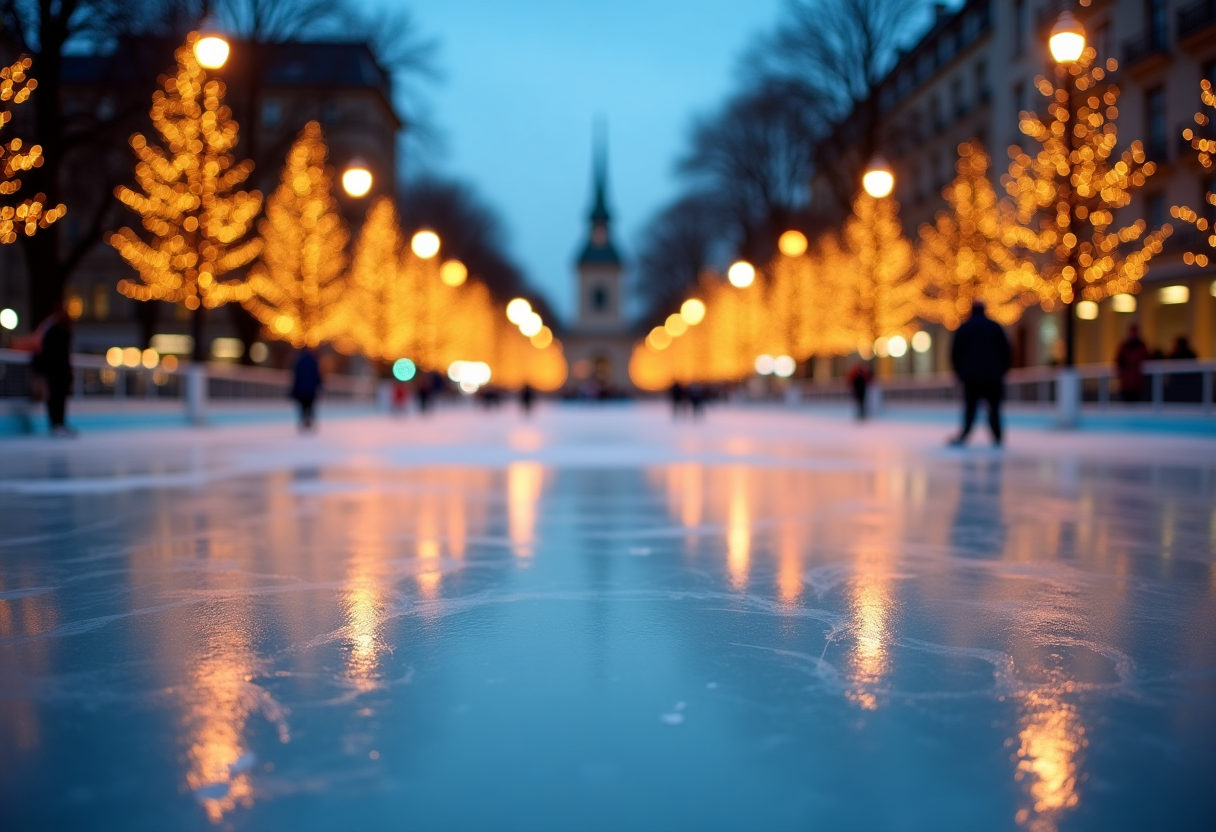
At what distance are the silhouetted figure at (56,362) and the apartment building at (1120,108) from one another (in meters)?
19.4

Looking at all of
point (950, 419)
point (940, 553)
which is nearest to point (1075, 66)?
point (950, 419)

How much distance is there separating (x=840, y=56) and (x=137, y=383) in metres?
25.1

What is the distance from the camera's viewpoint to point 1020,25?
39.2 m

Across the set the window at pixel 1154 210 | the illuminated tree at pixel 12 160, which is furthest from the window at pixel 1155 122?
the illuminated tree at pixel 12 160

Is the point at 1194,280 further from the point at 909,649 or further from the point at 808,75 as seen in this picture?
the point at 909,649

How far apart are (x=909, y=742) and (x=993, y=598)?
184 centimetres

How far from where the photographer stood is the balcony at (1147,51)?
28516 millimetres

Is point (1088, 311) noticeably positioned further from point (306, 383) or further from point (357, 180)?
point (357, 180)

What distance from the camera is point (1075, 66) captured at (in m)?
20.2

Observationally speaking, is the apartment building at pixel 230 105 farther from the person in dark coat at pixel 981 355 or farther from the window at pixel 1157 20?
the window at pixel 1157 20

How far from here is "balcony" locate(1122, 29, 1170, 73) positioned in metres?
28.5

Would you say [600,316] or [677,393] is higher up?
[600,316]

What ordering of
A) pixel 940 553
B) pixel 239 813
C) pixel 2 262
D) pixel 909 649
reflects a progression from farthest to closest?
pixel 2 262, pixel 940 553, pixel 909 649, pixel 239 813

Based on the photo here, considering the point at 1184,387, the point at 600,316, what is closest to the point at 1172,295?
the point at 1184,387
